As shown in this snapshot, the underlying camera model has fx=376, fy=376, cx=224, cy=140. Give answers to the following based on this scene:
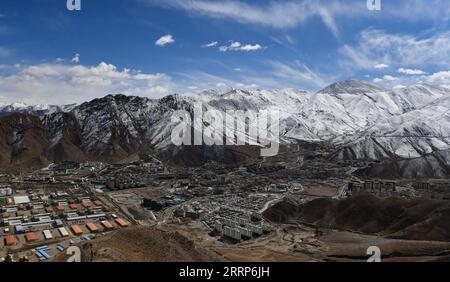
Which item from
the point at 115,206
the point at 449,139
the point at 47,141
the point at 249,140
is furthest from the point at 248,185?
the point at 449,139

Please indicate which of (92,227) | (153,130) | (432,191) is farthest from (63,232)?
(153,130)

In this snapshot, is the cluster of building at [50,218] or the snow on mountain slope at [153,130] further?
the snow on mountain slope at [153,130]

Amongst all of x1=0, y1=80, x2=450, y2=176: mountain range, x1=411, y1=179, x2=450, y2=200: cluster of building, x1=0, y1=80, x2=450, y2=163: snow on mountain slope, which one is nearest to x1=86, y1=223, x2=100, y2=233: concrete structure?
x1=411, y1=179, x2=450, y2=200: cluster of building

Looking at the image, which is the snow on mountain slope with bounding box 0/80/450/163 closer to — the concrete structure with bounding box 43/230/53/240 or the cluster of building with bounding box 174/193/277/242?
the cluster of building with bounding box 174/193/277/242

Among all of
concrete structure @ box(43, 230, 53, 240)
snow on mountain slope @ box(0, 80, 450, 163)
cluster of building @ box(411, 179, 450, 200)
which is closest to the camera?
concrete structure @ box(43, 230, 53, 240)

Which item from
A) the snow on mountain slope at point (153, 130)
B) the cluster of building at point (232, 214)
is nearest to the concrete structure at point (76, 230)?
the cluster of building at point (232, 214)

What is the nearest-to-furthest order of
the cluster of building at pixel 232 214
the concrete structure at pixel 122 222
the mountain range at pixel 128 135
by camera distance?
the cluster of building at pixel 232 214 < the concrete structure at pixel 122 222 < the mountain range at pixel 128 135

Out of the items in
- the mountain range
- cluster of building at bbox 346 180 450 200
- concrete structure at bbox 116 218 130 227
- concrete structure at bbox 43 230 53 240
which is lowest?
concrete structure at bbox 43 230 53 240

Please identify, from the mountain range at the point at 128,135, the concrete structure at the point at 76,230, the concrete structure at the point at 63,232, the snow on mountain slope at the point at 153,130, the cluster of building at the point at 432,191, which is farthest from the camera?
the snow on mountain slope at the point at 153,130

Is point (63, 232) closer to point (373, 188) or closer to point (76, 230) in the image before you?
point (76, 230)

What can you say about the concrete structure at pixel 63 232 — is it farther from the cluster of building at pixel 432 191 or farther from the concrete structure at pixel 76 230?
the cluster of building at pixel 432 191

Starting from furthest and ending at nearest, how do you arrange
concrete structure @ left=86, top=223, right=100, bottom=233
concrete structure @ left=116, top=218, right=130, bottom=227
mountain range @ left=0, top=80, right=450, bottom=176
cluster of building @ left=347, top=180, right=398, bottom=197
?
mountain range @ left=0, top=80, right=450, bottom=176 → cluster of building @ left=347, top=180, right=398, bottom=197 → concrete structure @ left=116, top=218, right=130, bottom=227 → concrete structure @ left=86, top=223, right=100, bottom=233
